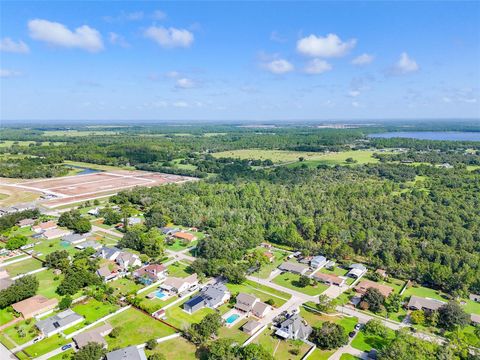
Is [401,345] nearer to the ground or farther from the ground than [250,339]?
farther from the ground

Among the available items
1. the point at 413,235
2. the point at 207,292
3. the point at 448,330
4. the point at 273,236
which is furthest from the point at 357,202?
the point at 207,292

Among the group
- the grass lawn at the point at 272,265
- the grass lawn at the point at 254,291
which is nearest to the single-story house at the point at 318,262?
the grass lawn at the point at 272,265

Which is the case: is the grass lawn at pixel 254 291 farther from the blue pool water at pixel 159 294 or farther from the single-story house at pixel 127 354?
the single-story house at pixel 127 354

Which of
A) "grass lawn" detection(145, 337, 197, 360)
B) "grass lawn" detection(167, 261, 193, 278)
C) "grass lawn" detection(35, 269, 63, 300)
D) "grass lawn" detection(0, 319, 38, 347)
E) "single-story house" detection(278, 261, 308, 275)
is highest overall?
"single-story house" detection(278, 261, 308, 275)

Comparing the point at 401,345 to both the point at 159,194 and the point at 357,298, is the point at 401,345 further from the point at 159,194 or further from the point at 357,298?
the point at 159,194

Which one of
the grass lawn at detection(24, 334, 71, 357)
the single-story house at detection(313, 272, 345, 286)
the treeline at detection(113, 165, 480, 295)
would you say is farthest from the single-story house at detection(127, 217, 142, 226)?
the single-story house at detection(313, 272, 345, 286)

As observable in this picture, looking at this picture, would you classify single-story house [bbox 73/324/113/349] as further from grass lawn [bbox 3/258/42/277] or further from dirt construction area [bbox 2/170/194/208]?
dirt construction area [bbox 2/170/194/208]
